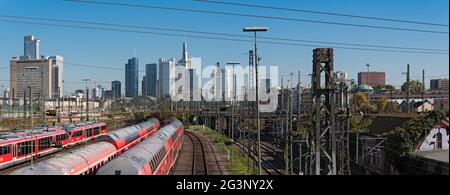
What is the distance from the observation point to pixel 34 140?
70.2ft

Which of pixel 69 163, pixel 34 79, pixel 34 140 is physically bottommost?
pixel 34 140

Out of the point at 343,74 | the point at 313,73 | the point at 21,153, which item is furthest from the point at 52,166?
the point at 21,153

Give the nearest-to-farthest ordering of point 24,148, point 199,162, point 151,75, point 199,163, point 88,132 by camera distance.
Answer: point 24,148 → point 199,163 → point 199,162 → point 151,75 → point 88,132

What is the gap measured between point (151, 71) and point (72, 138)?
687 centimetres

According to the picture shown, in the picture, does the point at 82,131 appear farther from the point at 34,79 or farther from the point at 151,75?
the point at 151,75

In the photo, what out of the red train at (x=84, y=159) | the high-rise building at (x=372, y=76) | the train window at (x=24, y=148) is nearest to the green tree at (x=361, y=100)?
the red train at (x=84, y=159)

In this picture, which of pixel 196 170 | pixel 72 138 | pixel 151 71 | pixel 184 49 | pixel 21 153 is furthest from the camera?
pixel 72 138

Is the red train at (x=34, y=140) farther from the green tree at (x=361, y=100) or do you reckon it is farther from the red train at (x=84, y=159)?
the green tree at (x=361, y=100)

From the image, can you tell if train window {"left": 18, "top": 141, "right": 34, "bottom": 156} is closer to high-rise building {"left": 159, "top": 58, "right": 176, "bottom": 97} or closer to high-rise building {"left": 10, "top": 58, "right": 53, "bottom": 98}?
high-rise building {"left": 10, "top": 58, "right": 53, "bottom": 98}

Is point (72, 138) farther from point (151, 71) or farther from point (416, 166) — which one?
point (416, 166)

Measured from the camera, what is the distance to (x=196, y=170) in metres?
21.6

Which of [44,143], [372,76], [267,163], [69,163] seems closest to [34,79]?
[44,143]

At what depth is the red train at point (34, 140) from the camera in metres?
18.5

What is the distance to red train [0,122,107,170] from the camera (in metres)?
18.5
